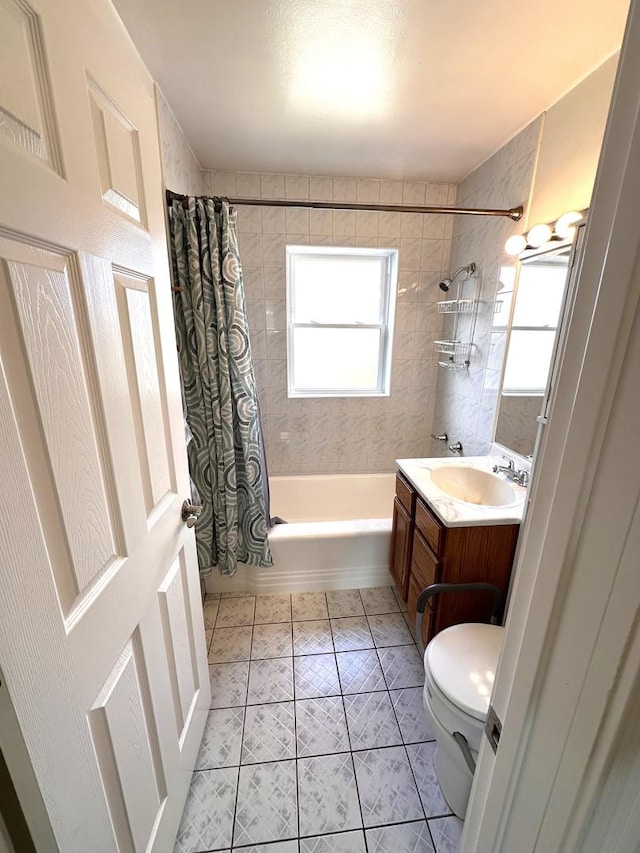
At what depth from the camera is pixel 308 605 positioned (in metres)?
2.02

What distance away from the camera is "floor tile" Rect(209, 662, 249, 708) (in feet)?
4.92

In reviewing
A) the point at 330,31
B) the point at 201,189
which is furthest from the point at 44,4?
the point at 201,189

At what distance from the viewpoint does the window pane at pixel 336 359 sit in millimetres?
2779

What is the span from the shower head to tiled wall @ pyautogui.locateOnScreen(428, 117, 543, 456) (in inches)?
1.7

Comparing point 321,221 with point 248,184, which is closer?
point 248,184

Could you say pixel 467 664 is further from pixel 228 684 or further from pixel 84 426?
pixel 84 426

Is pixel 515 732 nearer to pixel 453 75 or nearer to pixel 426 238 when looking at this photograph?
pixel 453 75

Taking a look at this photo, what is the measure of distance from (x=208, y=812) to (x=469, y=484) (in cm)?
164

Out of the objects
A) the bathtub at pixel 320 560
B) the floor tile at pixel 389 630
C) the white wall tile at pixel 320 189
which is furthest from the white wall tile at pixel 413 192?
the floor tile at pixel 389 630

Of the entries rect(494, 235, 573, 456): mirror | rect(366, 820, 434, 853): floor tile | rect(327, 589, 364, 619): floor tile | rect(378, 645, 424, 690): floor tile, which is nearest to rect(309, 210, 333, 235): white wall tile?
rect(494, 235, 573, 456): mirror

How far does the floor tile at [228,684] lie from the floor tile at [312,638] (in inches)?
10.6

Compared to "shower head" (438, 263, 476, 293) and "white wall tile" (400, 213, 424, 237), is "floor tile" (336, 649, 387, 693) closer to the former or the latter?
"shower head" (438, 263, 476, 293)

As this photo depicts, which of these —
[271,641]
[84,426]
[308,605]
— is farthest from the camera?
[308,605]

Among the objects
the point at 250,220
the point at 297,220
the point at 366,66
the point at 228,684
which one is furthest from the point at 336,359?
the point at 228,684
